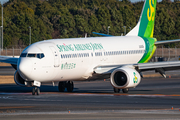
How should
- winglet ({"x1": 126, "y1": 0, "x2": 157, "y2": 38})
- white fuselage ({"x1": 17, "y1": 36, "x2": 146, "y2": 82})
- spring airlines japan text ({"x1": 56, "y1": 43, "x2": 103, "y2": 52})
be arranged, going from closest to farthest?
white fuselage ({"x1": 17, "y1": 36, "x2": 146, "y2": 82}) → spring airlines japan text ({"x1": 56, "y1": 43, "x2": 103, "y2": 52}) → winglet ({"x1": 126, "y1": 0, "x2": 157, "y2": 38})

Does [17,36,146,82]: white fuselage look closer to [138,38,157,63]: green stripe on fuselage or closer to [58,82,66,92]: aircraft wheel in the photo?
[138,38,157,63]: green stripe on fuselage

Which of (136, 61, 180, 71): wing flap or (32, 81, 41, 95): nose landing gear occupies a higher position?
(136, 61, 180, 71): wing flap

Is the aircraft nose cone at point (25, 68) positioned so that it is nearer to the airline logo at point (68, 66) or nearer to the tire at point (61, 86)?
the airline logo at point (68, 66)

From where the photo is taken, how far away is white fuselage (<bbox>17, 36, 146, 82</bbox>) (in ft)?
86.6

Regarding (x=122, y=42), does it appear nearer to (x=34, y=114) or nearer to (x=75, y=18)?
(x=34, y=114)

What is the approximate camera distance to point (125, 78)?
29.6m

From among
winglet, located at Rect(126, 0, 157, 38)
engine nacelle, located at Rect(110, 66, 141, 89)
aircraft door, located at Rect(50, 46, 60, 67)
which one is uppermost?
winglet, located at Rect(126, 0, 157, 38)

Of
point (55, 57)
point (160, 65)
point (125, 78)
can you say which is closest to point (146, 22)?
point (160, 65)

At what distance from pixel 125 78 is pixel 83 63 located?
3370mm

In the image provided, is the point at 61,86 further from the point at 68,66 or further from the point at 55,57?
the point at 55,57

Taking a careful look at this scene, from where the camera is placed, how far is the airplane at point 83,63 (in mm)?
26672

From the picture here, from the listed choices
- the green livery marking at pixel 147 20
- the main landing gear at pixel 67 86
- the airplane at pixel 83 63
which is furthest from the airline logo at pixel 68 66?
the green livery marking at pixel 147 20

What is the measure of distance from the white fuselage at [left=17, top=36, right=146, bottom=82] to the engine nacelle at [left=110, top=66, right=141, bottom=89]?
2115 millimetres

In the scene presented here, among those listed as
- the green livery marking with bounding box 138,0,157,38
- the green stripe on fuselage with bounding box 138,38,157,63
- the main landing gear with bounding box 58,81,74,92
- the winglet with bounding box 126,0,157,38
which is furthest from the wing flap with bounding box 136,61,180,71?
the green livery marking with bounding box 138,0,157,38
